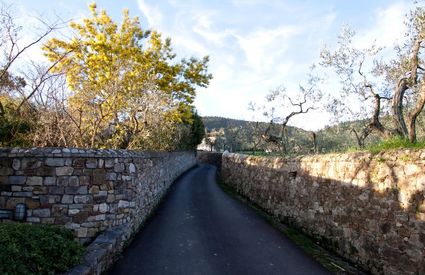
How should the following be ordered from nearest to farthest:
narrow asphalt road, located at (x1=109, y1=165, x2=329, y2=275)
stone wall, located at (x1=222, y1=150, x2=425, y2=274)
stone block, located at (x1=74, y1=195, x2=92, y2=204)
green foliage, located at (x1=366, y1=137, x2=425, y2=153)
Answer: stone wall, located at (x1=222, y1=150, x2=425, y2=274)
green foliage, located at (x1=366, y1=137, x2=425, y2=153)
narrow asphalt road, located at (x1=109, y1=165, x2=329, y2=275)
stone block, located at (x1=74, y1=195, x2=92, y2=204)

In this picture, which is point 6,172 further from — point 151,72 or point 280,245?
point 151,72

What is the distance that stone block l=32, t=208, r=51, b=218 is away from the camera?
756 centimetres

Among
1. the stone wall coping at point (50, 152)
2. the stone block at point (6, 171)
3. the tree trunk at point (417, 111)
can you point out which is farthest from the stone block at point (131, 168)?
the tree trunk at point (417, 111)

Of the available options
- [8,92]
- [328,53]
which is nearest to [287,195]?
[328,53]

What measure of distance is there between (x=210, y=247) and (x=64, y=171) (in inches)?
163

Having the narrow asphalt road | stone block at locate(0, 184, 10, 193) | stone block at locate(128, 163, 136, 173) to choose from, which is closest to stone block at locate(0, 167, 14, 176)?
stone block at locate(0, 184, 10, 193)

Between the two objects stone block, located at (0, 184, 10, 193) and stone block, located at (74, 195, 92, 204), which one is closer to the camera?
stone block, located at (0, 184, 10, 193)

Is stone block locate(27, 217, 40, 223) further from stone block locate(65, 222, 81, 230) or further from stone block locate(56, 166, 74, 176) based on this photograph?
stone block locate(56, 166, 74, 176)

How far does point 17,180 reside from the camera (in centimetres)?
759

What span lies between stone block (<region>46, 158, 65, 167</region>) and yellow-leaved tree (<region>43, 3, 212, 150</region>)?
278 centimetres

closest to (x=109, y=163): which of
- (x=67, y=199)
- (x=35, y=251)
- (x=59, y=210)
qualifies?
(x=67, y=199)

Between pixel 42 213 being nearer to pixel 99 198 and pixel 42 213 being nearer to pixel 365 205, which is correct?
pixel 99 198

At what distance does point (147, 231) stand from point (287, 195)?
502 cm

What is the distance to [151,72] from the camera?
1998 cm
